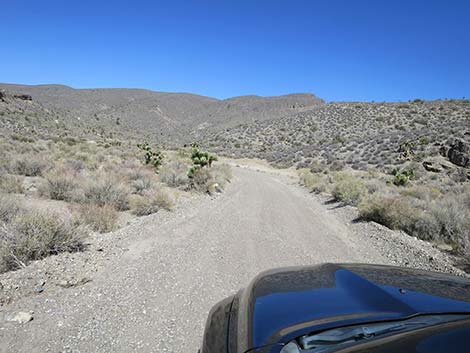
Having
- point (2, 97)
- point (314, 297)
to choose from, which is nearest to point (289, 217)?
point (314, 297)

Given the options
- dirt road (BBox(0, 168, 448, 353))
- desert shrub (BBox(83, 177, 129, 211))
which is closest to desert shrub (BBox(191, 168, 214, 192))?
dirt road (BBox(0, 168, 448, 353))

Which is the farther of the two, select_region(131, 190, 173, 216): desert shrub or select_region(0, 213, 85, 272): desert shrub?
select_region(131, 190, 173, 216): desert shrub

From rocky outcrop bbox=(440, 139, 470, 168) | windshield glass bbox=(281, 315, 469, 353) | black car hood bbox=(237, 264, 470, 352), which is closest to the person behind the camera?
windshield glass bbox=(281, 315, 469, 353)

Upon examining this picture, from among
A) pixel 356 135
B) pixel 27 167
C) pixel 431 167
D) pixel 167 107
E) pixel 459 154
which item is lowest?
pixel 27 167

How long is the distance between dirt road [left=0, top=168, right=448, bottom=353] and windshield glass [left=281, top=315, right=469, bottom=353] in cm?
213

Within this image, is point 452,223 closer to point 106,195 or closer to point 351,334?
point 351,334

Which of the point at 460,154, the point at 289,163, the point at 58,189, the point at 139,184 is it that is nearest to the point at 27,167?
the point at 58,189

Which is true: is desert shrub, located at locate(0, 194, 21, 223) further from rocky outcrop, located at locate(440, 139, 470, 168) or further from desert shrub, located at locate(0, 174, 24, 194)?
rocky outcrop, located at locate(440, 139, 470, 168)

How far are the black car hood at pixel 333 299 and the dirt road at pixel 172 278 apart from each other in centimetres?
171

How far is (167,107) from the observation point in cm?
9962

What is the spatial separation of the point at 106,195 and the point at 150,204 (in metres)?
1.42

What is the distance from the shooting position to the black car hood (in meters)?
1.90

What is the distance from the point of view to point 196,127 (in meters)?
86.8

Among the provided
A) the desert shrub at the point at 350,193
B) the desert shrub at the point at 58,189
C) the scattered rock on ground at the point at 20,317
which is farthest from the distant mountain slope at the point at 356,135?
the scattered rock on ground at the point at 20,317
